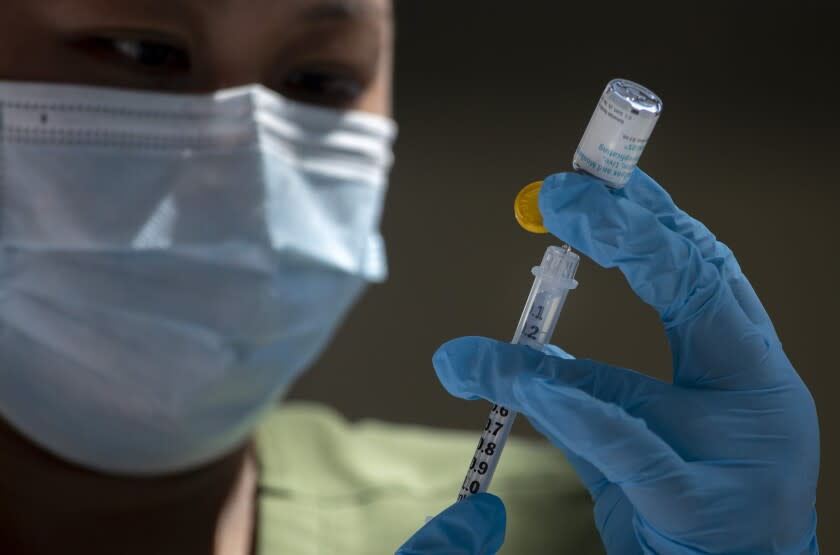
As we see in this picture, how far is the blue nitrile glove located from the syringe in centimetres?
Answer: 3

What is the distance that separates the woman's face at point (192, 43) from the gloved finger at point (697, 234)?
0.53 metres

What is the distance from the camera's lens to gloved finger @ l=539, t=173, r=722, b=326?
795 mm

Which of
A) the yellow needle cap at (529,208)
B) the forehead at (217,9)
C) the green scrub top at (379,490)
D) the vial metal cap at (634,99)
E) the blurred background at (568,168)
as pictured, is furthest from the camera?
the blurred background at (568,168)

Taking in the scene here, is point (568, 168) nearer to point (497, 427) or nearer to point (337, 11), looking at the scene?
point (337, 11)

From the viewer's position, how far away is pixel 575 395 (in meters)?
0.80

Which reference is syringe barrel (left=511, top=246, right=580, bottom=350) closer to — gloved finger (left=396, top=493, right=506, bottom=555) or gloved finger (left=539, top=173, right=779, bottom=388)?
gloved finger (left=539, top=173, right=779, bottom=388)

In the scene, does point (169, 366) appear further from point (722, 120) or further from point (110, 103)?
point (722, 120)

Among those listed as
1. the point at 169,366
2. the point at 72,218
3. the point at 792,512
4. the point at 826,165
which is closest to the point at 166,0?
the point at 72,218

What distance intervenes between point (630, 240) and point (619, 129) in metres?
0.11

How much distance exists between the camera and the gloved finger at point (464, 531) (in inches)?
33.3

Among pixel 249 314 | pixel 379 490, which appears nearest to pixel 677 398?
pixel 249 314

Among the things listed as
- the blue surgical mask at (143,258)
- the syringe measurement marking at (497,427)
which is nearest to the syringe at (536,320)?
the syringe measurement marking at (497,427)

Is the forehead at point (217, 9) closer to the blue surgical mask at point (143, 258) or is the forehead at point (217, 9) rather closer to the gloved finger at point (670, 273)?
the blue surgical mask at point (143, 258)

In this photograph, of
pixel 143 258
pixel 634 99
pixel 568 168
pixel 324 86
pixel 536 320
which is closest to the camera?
A: pixel 634 99
